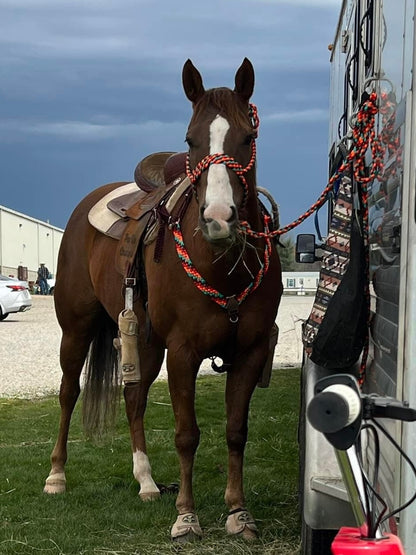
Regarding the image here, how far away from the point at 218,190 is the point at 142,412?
2.54 metres

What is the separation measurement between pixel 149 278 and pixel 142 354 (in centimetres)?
117

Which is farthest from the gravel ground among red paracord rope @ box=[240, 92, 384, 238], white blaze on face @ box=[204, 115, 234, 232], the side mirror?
red paracord rope @ box=[240, 92, 384, 238]

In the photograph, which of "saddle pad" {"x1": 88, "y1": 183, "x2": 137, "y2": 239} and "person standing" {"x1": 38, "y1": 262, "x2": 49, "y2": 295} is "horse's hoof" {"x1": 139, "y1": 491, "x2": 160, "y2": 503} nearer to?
"saddle pad" {"x1": 88, "y1": 183, "x2": 137, "y2": 239}

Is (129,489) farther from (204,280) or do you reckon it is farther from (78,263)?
(204,280)

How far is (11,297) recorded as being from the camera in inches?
944

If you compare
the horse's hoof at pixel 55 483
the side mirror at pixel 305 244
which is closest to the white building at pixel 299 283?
the side mirror at pixel 305 244

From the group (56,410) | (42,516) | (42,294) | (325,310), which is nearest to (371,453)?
(325,310)

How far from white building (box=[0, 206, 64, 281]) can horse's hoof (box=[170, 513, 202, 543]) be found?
45.4m

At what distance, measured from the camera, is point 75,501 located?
539cm

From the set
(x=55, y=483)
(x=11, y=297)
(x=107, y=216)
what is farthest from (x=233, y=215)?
(x=11, y=297)

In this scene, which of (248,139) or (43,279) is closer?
(248,139)

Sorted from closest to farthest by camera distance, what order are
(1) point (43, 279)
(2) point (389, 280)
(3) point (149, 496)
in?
(2) point (389, 280) → (3) point (149, 496) → (1) point (43, 279)

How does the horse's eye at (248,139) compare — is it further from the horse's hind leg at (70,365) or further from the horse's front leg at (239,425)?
the horse's hind leg at (70,365)

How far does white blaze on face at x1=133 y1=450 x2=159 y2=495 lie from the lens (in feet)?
17.8
